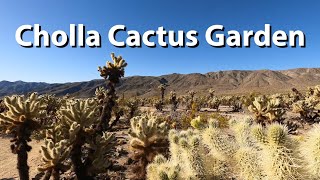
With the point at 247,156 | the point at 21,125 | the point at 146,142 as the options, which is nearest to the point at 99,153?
the point at 146,142

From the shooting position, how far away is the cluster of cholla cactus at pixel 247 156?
352 centimetres

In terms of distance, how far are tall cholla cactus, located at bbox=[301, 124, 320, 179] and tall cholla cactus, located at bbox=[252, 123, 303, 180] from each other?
11 cm

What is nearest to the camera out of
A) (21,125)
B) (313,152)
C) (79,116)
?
(313,152)

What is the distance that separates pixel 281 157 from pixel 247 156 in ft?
3.87

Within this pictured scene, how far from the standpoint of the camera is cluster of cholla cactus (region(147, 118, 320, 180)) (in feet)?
11.5

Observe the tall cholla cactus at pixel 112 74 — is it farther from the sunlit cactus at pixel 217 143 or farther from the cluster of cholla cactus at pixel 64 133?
the sunlit cactus at pixel 217 143

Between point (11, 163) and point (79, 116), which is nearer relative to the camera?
point (79, 116)

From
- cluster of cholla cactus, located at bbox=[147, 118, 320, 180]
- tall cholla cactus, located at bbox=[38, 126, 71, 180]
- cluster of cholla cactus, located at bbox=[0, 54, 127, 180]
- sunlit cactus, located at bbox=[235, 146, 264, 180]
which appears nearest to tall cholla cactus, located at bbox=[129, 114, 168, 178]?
cluster of cholla cactus, located at bbox=[0, 54, 127, 180]

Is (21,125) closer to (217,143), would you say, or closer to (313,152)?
(217,143)

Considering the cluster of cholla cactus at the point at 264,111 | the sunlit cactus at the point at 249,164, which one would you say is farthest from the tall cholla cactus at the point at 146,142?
the cluster of cholla cactus at the point at 264,111

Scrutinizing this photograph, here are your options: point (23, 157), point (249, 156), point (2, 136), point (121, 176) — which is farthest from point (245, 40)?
point (2, 136)

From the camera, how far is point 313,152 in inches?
136

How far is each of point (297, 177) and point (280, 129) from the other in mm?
576

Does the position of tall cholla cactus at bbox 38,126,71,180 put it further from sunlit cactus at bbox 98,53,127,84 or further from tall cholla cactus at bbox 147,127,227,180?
sunlit cactus at bbox 98,53,127,84
